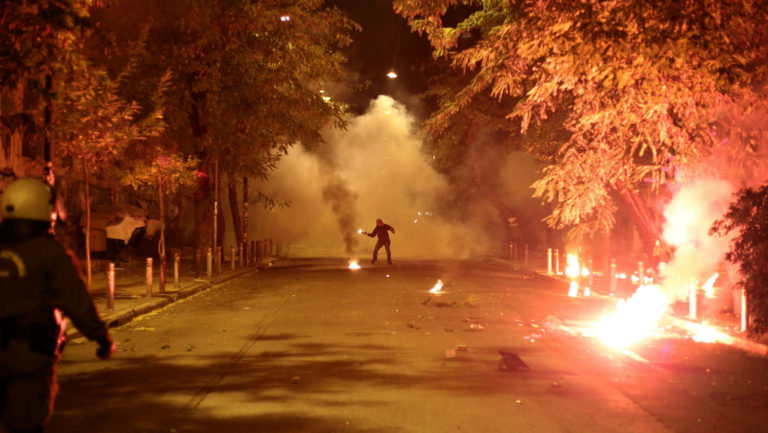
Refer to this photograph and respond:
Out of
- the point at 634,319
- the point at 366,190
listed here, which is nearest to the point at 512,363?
the point at 634,319

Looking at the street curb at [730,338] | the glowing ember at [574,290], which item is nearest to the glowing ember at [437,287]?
the glowing ember at [574,290]

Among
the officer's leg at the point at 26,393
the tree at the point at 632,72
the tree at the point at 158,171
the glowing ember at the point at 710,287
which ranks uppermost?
the tree at the point at 632,72

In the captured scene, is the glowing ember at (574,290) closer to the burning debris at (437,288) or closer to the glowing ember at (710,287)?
the burning debris at (437,288)

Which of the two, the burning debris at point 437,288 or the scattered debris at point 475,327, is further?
the burning debris at point 437,288

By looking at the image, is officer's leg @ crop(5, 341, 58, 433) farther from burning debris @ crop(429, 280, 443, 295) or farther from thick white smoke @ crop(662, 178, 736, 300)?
burning debris @ crop(429, 280, 443, 295)

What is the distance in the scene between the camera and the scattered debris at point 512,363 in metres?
9.20

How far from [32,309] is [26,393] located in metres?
0.41

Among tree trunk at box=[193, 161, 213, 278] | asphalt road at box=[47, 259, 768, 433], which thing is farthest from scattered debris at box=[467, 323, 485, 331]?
tree trunk at box=[193, 161, 213, 278]

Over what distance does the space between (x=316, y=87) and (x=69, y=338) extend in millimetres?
17514

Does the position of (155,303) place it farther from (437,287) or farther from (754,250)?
(754,250)

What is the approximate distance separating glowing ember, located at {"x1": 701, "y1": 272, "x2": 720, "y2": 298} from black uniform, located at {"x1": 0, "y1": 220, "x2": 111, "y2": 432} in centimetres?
1364

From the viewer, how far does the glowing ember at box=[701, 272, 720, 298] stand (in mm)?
15397

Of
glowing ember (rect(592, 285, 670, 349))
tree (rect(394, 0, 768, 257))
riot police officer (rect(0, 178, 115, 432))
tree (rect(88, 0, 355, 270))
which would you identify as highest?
tree (rect(88, 0, 355, 270))

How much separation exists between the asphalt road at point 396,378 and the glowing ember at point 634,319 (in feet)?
1.29
